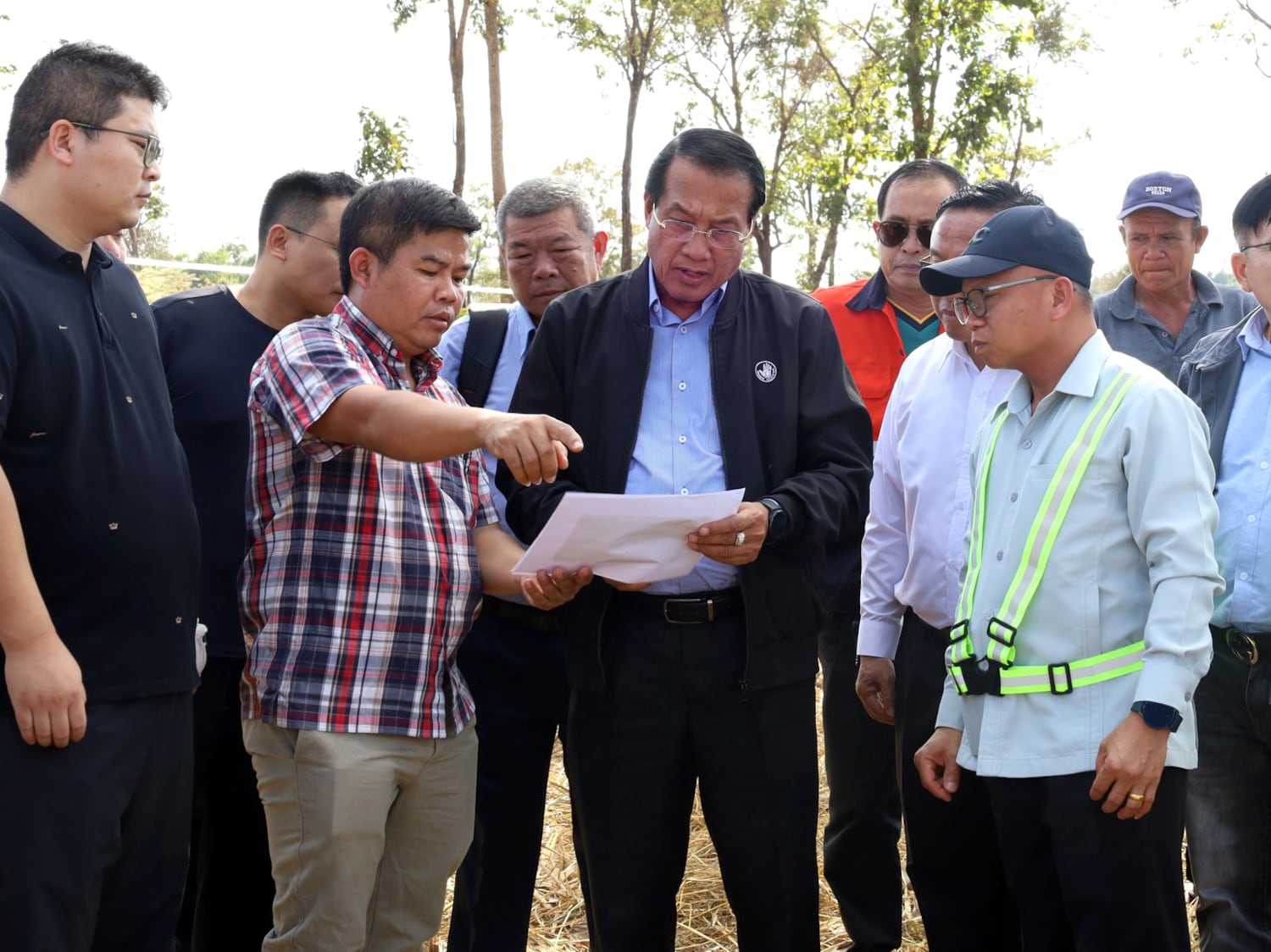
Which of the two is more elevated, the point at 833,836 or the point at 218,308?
the point at 218,308

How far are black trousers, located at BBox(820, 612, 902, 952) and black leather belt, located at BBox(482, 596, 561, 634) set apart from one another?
1.19 meters

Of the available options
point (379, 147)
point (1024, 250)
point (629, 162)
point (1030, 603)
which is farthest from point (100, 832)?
point (629, 162)

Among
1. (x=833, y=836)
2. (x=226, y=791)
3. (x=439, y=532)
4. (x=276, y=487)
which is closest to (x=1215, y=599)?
(x=833, y=836)

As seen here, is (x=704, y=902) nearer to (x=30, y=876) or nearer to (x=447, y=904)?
(x=447, y=904)

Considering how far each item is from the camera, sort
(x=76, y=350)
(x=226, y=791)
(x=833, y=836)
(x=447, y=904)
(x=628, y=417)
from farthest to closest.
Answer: (x=447, y=904) → (x=833, y=836) → (x=226, y=791) → (x=628, y=417) → (x=76, y=350)

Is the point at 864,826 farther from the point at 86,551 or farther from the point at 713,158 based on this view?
the point at 86,551

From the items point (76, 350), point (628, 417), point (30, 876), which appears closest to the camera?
point (30, 876)

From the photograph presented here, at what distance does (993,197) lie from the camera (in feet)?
11.8

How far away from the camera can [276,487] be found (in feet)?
9.20

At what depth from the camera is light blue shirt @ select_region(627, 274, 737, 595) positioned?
3.19m

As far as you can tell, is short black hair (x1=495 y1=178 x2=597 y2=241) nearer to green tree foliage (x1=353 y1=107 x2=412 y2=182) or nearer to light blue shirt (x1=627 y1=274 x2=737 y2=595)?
light blue shirt (x1=627 y1=274 x2=737 y2=595)

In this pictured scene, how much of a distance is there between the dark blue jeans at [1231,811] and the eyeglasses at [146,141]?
123 inches

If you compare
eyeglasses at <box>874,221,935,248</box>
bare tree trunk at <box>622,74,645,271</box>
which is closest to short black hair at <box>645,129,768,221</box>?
eyeglasses at <box>874,221,935,248</box>

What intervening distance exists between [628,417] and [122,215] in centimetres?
137
